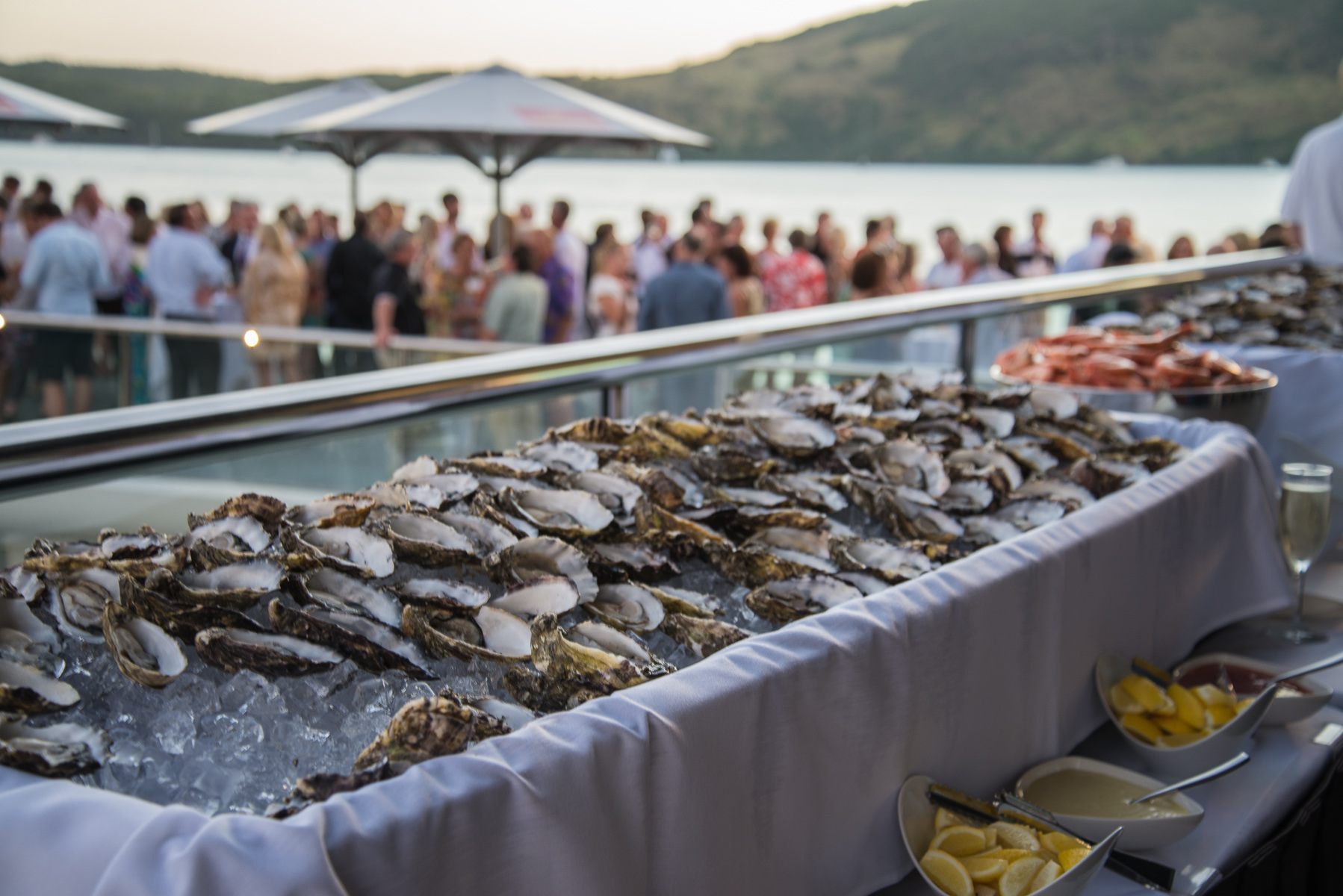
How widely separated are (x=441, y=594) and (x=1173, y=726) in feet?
3.11

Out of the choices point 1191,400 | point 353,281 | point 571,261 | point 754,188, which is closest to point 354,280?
point 353,281

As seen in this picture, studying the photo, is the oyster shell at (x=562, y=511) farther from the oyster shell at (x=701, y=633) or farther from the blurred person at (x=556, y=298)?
the blurred person at (x=556, y=298)

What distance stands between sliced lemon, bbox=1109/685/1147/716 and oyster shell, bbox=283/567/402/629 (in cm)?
94

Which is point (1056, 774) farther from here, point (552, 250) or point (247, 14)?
point (247, 14)

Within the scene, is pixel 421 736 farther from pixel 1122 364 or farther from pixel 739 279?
pixel 739 279

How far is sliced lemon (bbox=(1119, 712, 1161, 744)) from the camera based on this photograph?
1.33 m

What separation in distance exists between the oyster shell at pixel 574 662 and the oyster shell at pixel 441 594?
0.29 ft

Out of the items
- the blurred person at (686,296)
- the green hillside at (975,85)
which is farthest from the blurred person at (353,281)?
the green hillside at (975,85)

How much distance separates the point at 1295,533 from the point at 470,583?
1344 mm

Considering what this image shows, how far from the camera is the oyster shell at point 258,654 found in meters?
0.76

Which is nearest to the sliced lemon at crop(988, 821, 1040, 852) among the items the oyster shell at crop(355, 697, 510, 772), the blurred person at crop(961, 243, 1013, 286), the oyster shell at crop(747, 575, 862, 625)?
the oyster shell at crop(747, 575, 862, 625)

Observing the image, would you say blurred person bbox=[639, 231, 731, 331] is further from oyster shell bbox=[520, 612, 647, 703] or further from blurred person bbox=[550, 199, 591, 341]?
oyster shell bbox=[520, 612, 647, 703]

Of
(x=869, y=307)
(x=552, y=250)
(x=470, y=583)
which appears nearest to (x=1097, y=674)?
(x=470, y=583)

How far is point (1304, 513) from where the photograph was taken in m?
1.64
